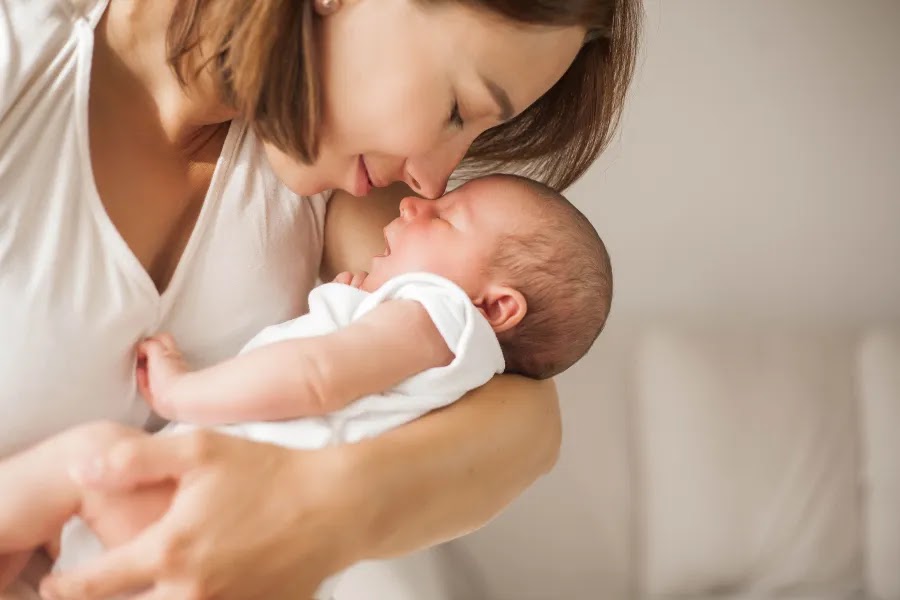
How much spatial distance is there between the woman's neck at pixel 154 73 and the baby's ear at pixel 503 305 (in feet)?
1.14

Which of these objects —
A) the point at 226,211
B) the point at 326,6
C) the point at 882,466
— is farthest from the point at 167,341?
the point at 882,466

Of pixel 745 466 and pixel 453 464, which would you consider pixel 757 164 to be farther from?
pixel 453 464

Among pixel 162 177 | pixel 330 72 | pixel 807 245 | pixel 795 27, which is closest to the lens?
pixel 330 72

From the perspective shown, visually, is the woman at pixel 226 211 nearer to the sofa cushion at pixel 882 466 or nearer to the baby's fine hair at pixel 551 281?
the baby's fine hair at pixel 551 281

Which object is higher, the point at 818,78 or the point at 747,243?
the point at 818,78

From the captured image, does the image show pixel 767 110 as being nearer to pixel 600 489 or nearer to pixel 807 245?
pixel 807 245

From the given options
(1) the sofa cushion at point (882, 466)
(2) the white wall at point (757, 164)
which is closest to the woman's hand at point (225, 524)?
(2) the white wall at point (757, 164)

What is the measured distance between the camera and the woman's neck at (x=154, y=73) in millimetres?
847

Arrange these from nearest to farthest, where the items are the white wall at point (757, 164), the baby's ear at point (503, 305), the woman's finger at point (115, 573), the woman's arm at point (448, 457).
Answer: the woman's finger at point (115, 573), the woman's arm at point (448, 457), the baby's ear at point (503, 305), the white wall at point (757, 164)

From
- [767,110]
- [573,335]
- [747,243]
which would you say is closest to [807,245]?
[747,243]

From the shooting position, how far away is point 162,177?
92cm

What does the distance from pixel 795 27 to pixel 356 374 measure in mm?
1709

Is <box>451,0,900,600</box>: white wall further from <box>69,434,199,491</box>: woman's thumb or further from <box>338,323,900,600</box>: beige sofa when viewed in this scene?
<box>69,434,199,491</box>: woman's thumb

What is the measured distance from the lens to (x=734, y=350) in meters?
2.17
